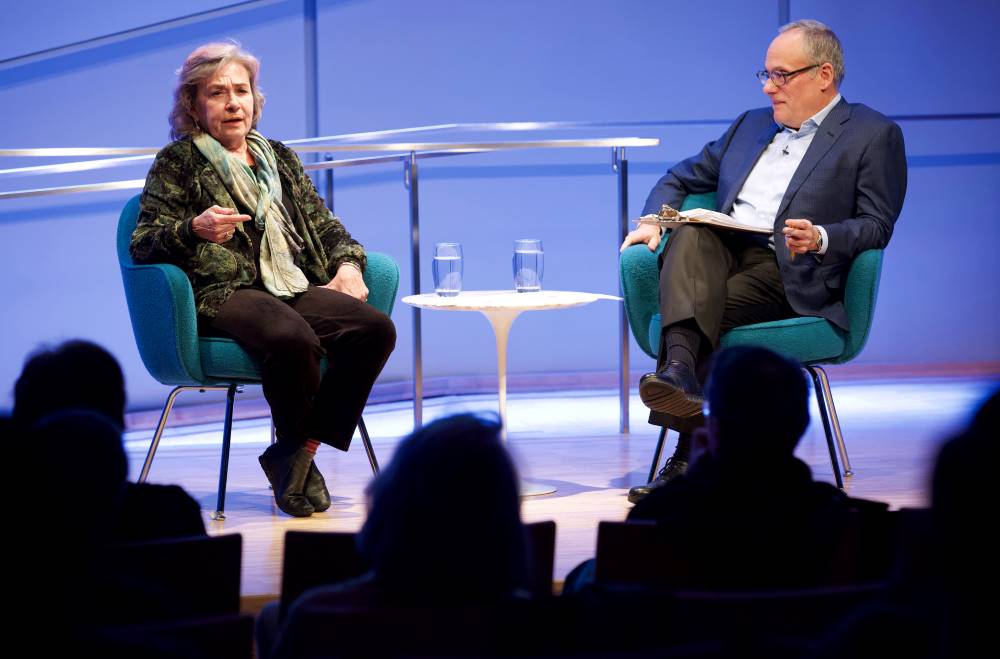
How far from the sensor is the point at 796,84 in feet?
11.4

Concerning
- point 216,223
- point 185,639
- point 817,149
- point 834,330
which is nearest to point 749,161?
point 817,149

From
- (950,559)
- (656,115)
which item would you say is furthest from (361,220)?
(950,559)

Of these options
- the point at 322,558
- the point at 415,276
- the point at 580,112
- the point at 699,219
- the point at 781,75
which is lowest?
the point at 322,558

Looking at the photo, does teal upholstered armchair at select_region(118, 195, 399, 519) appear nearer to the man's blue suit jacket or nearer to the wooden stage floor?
the wooden stage floor

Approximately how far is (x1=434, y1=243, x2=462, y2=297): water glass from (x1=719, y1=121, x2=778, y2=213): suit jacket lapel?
799 mm

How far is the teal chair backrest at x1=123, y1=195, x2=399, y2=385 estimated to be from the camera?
2988 millimetres

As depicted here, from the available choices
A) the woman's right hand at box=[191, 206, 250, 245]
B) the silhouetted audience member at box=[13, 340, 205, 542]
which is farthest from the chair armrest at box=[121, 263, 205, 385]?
the silhouetted audience member at box=[13, 340, 205, 542]

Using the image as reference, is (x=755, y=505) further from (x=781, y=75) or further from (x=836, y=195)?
Result: (x=781, y=75)

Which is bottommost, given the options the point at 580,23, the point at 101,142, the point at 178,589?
the point at 178,589

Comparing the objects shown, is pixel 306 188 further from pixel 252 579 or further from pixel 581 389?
pixel 581 389

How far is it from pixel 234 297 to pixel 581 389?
2.62 meters

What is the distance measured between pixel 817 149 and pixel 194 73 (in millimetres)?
1682

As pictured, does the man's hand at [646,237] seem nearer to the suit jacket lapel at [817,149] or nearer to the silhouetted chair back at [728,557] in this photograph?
the suit jacket lapel at [817,149]

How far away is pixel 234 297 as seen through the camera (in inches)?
121
